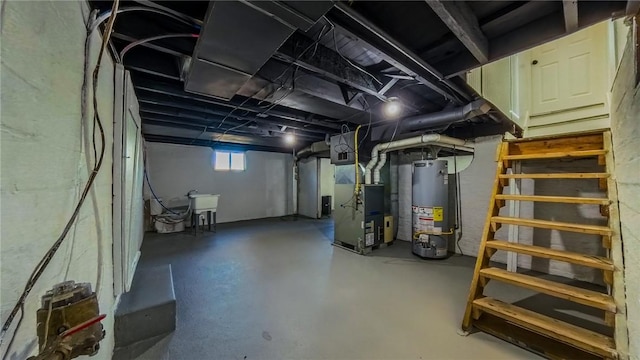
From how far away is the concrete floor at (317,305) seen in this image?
1.72m

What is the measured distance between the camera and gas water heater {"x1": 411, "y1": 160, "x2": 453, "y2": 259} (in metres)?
3.56

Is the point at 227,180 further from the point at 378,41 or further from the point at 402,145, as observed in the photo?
the point at 378,41

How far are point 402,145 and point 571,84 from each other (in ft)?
7.16

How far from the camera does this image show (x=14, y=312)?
602 mm

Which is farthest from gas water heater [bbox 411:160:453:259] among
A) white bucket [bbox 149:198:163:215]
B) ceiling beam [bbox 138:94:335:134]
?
white bucket [bbox 149:198:163:215]

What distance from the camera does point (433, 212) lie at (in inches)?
141

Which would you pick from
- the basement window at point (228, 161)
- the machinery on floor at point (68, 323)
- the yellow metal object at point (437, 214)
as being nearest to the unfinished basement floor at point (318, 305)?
the yellow metal object at point (437, 214)

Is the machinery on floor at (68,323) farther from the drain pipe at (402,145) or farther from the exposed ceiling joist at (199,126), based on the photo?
the exposed ceiling joist at (199,126)

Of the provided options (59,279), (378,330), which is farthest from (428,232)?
(59,279)

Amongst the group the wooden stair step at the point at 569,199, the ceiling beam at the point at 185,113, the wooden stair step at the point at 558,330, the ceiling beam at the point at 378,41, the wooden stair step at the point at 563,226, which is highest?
the ceiling beam at the point at 185,113

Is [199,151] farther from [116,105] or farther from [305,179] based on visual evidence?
[116,105]

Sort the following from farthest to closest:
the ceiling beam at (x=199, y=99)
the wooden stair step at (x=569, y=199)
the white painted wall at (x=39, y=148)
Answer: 1. the ceiling beam at (x=199, y=99)
2. the wooden stair step at (x=569, y=199)
3. the white painted wall at (x=39, y=148)

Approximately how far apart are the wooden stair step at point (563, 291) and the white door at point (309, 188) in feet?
17.6

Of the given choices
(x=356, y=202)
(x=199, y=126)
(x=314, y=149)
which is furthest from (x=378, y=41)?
(x=314, y=149)
